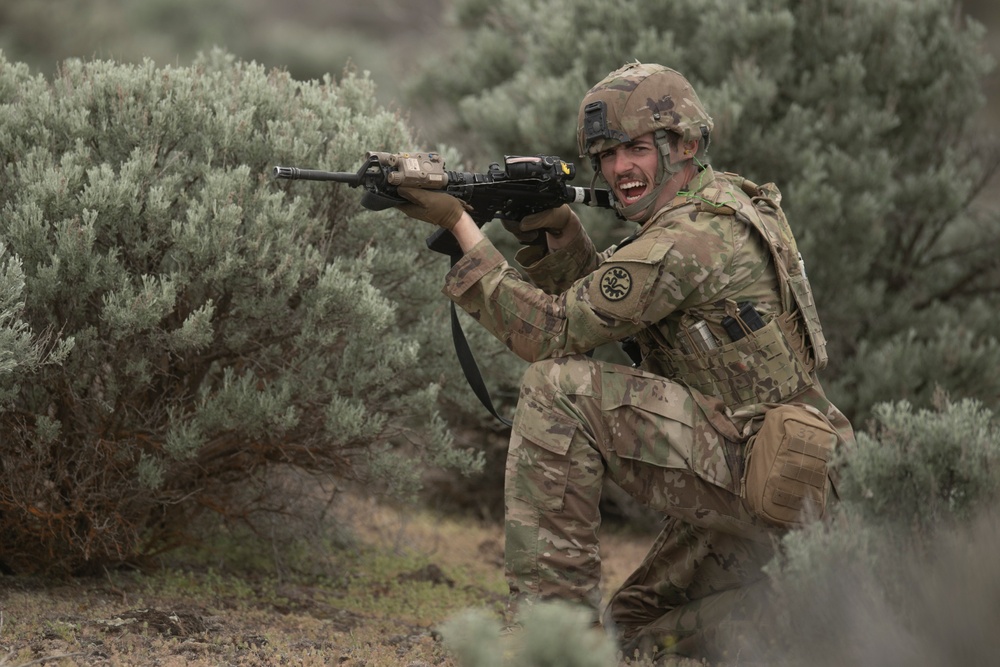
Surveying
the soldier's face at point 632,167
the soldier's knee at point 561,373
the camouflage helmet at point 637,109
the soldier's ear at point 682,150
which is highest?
the camouflage helmet at point 637,109

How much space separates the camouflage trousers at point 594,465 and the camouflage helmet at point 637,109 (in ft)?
2.68

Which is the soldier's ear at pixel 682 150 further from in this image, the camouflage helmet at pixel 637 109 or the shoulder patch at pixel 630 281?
the shoulder patch at pixel 630 281

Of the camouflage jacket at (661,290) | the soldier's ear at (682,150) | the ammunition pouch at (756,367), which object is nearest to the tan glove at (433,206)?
the camouflage jacket at (661,290)

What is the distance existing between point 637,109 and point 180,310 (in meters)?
1.90

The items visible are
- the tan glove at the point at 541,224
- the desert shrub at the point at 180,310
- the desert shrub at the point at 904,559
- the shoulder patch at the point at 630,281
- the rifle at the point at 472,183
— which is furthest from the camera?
the tan glove at the point at 541,224

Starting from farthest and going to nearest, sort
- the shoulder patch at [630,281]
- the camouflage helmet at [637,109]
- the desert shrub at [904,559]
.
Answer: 1. the camouflage helmet at [637,109]
2. the shoulder patch at [630,281]
3. the desert shrub at [904,559]

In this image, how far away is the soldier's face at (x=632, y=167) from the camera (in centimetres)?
402

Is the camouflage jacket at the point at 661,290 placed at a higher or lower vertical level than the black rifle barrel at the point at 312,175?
lower

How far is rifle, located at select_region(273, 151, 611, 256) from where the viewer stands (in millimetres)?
3809

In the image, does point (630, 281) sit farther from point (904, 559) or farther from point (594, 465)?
point (904, 559)

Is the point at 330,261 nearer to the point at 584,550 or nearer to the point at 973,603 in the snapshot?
the point at 584,550

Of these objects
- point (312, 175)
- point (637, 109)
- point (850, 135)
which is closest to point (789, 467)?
point (637, 109)

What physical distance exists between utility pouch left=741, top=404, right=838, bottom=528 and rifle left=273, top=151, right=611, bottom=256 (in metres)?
1.20

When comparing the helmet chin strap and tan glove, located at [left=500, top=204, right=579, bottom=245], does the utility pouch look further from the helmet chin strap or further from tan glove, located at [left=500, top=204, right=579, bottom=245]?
tan glove, located at [left=500, top=204, right=579, bottom=245]
